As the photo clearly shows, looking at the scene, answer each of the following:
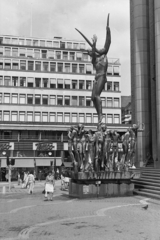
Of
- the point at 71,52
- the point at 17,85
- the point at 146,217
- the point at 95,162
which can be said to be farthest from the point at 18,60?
the point at 146,217

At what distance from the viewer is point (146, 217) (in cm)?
1319

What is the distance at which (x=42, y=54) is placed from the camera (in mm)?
67250

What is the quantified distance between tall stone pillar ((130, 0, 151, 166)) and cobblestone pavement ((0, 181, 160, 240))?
1968 cm

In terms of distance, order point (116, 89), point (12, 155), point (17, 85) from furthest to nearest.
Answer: point (116, 89) → point (17, 85) → point (12, 155)

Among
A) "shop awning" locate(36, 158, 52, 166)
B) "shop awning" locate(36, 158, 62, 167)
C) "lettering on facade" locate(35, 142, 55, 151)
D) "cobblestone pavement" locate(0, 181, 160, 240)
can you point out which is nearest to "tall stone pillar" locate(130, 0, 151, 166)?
"cobblestone pavement" locate(0, 181, 160, 240)

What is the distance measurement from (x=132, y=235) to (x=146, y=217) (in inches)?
126

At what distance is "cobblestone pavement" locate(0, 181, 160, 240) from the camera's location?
1030 cm

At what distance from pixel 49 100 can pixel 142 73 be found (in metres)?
28.2

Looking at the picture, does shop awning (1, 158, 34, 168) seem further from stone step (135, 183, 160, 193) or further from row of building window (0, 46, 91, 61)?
stone step (135, 183, 160, 193)

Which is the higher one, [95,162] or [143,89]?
[143,89]

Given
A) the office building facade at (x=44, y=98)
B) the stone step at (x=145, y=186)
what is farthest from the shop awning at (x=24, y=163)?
the stone step at (x=145, y=186)

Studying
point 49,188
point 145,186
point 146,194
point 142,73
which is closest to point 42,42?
point 142,73

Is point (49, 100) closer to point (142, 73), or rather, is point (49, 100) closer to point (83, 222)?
point (142, 73)

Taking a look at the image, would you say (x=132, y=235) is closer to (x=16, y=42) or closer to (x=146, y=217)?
(x=146, y=217)
